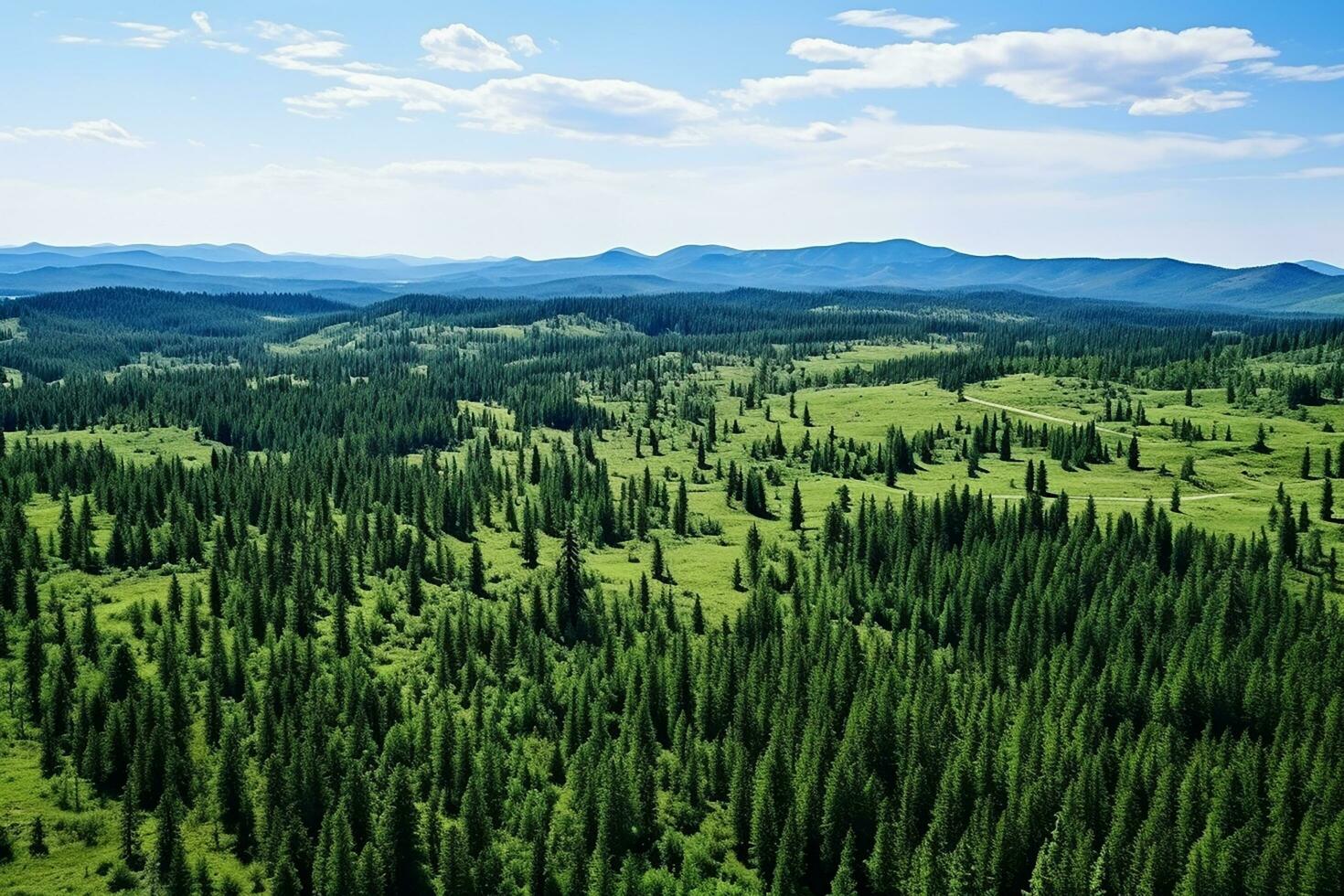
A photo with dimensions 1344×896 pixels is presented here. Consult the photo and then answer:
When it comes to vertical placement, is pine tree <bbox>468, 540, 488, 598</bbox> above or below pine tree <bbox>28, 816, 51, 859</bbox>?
above

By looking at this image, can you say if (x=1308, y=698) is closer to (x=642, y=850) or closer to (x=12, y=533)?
(x=642, y=850)

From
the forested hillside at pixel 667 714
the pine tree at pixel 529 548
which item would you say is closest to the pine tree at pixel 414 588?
the forested hillside at pixel 667 714

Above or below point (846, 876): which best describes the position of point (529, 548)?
above

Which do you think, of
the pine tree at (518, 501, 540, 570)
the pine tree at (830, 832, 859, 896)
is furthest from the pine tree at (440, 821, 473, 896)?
the pine tree at (518, 501, 540, 570)

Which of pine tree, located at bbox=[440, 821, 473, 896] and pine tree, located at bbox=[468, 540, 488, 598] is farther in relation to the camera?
pine tree, located at bbox=[468, 540, 488, 598]

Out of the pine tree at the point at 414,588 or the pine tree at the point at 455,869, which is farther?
the pine tree at the point at 414,588

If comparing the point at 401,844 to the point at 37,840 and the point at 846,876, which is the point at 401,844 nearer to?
the point at 37,840

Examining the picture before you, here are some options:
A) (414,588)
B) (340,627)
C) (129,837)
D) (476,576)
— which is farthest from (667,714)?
(129,837)

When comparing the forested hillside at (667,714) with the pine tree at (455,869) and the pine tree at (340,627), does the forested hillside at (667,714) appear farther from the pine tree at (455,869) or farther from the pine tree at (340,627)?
the pine tree at (340,627)

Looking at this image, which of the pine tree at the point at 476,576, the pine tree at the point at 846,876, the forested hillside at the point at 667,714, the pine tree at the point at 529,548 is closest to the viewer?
the pine tree at the point at 846,876

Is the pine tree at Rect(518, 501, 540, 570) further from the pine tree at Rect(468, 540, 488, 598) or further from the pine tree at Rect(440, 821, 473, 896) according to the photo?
the pine tree at Rect(440, 821, 473, 896)

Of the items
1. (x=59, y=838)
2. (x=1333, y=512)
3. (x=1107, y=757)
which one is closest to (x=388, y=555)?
(x=59, y=838)
